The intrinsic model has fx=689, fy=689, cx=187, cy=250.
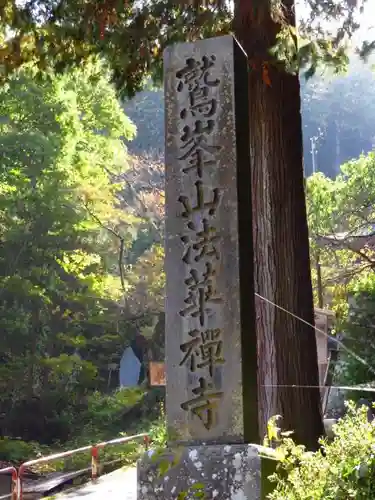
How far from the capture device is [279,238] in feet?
25.0

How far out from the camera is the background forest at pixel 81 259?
17484mm

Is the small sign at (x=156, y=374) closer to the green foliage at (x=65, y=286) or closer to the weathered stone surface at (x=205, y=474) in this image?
the green foliage at (x=65, y=286)

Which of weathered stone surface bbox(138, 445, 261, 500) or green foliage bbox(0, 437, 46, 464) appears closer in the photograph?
weathered stone surface bbox(138, 445, 261, 500)

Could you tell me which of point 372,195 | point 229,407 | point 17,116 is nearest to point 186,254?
point 229,407

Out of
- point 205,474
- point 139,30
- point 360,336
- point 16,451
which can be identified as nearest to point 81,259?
point 16,451

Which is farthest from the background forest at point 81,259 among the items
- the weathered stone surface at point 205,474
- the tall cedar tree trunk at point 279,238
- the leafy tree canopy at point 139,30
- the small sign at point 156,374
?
the weathered stone surface at point 205,474

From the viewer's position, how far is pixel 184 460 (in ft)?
14.3

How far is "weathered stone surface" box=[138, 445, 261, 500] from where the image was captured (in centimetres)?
417

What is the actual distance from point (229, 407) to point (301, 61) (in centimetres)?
496

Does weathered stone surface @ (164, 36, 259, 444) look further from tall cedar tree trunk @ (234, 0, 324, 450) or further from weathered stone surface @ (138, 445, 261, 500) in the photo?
tall cedar tree trunk @ (234, 0, 324, 450)

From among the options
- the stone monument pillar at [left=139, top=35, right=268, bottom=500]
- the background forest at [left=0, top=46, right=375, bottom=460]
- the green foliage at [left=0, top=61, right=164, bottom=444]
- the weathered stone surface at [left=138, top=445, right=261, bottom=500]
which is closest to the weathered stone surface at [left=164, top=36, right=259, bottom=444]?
the stone monument pillar at [left=139, top=35, right=268, bottom=500]

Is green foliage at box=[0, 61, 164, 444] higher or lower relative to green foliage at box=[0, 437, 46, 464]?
higher

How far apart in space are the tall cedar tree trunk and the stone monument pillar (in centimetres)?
267

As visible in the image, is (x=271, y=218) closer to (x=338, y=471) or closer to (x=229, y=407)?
(x=229, y=407)
